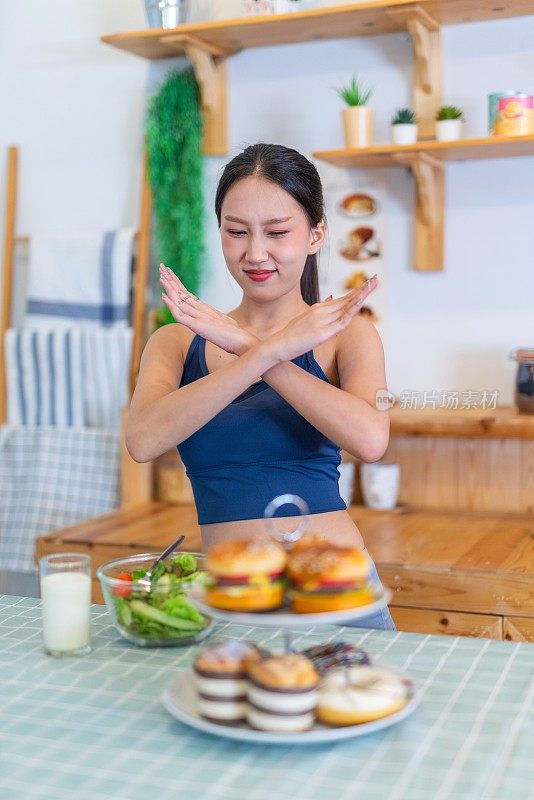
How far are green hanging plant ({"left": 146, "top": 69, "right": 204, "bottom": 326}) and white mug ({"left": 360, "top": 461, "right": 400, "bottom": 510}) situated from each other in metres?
0.71

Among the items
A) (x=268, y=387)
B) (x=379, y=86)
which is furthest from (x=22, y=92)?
(x=268, y=387)

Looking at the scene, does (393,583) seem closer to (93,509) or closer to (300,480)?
(300,480)

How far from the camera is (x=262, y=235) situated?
5.41 feet

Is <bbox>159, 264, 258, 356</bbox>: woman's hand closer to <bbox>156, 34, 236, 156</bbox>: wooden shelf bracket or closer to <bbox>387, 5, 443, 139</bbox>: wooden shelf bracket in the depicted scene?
<bbox>387, 5, 443, 139</bbox>: wooden shelf bracket

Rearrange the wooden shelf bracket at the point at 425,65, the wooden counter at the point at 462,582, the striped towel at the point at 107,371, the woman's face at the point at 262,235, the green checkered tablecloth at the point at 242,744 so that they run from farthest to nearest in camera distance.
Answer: the striped towel at the point at 107,371 < the wooden shelf bracket at the point at 425,65 < the wooden counter at the point at 462,582 < the woman's face at the point at 262,235 < the green checkered tablecloth at the point at 242,744

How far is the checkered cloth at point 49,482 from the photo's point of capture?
3.12 meters

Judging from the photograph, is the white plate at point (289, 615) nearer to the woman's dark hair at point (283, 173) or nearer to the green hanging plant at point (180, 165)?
the woman's dark hair at point (283, 173)

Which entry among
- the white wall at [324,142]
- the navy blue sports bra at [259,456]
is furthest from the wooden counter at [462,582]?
the navy blue sports bra at [259,456]

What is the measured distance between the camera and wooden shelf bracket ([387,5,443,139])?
2609 millimetres

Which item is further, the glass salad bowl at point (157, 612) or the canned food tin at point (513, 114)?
the canned food tin at point (513, 114)

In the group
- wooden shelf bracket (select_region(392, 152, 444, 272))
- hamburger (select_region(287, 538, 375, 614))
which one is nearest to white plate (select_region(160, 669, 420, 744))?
hamburger (select_region(287, 538, 375, 614))

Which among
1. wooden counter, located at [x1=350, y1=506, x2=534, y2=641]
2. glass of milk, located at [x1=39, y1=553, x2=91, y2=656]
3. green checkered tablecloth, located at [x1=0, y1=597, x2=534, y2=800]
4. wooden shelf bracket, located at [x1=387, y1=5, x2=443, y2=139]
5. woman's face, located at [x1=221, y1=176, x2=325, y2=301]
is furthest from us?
wooden shelf bracket, located at [x1=387, y1=5, x2=443, y2=139]

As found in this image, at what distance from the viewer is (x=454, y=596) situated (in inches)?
90.4

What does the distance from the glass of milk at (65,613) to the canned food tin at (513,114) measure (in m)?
1.67
